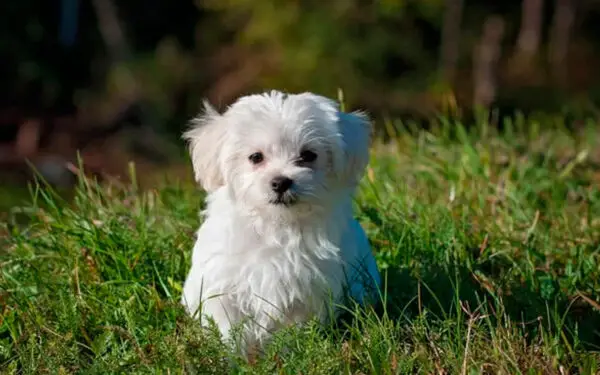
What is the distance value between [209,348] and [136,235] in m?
1.26

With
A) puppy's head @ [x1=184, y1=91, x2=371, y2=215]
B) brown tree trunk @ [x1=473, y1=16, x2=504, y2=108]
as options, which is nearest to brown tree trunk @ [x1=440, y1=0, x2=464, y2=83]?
brown tree trunk @ [x1=473, y1=16, x2=504, y2=108]

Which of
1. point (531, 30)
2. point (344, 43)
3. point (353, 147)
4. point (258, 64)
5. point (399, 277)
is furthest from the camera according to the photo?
point (531, 30)

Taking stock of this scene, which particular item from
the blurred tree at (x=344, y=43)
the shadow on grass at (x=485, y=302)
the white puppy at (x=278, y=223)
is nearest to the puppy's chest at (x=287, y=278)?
the white puppy at (x=278, y=223)

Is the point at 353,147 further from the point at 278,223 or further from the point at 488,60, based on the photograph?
the point at 488,60

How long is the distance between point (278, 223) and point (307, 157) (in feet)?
0.93

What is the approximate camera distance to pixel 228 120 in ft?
13.3

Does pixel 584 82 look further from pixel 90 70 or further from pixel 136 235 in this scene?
pixel 136 235

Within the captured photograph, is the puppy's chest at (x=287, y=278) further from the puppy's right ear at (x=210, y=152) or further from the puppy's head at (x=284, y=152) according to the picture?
the puppy's right ear at (x=210, y=152)

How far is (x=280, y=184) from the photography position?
3.79 meters

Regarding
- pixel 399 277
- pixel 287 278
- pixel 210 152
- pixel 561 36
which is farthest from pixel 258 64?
pixel 287 278

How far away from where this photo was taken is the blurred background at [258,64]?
14.0 metres

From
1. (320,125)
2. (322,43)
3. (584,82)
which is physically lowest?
(584,82)

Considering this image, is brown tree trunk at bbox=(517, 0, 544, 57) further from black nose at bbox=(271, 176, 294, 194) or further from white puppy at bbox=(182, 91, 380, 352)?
black nose at bbox=(271, 176, 294, 194)

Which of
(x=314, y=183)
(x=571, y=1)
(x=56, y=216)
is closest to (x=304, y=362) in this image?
(x=314, y=183)
